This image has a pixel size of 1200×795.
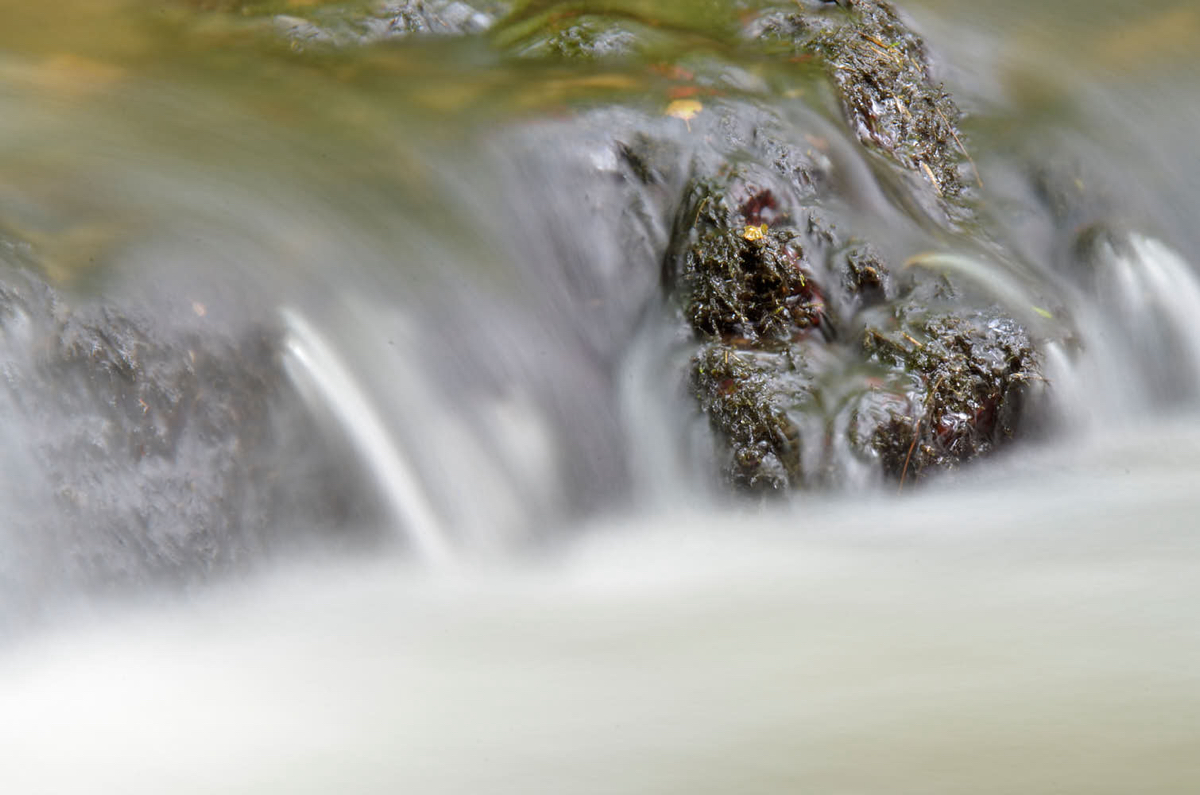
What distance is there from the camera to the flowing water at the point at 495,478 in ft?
8.66

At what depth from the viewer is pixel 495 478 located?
12.7 ft

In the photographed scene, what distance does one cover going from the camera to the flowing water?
2.64 meters

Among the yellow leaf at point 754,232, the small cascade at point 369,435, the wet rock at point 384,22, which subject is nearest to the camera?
the small cascade at point 369,435

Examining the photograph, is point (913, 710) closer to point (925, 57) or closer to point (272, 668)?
point (272, 668)

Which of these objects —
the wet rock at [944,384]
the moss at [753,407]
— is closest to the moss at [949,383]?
the wet rock at [944,384]

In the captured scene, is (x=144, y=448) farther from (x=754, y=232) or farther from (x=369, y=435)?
(x=754, y=232)

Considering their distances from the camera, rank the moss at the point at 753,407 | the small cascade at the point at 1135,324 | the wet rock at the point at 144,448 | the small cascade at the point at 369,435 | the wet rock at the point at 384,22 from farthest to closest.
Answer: the wet rock at the point at 384,22, the small cascade at the point at 1135,324, the moss at the point at 753,407, the small cascade at the point at 369,435, the wet rock at the point at 144,448

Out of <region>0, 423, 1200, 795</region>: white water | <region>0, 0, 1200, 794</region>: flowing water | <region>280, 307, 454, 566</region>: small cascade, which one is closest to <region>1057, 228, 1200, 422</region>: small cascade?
<region>0, 0, 1200, 794</region>: flowing water

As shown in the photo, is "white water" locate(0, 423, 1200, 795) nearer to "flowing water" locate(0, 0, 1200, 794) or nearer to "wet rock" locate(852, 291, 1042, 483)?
"flowing water" locate(0, 0, 1200, 794)

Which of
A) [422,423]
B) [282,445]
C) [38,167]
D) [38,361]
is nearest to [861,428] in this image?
[422,423]

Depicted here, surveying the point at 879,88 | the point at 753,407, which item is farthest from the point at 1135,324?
the point at 753,407

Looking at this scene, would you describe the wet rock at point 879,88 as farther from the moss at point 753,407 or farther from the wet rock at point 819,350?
the moss at point 753,407

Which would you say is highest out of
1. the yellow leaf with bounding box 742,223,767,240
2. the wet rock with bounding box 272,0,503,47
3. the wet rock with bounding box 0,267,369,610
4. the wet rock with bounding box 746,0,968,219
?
the wet rock with bounding box 272,0,503,47

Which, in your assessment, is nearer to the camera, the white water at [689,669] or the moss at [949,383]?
the white water at [689,669]
